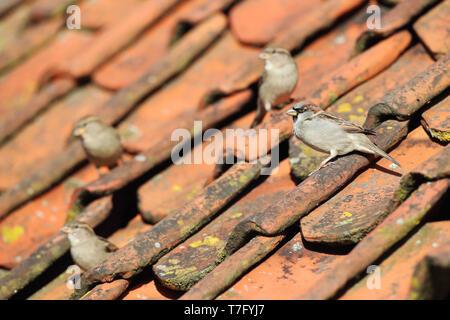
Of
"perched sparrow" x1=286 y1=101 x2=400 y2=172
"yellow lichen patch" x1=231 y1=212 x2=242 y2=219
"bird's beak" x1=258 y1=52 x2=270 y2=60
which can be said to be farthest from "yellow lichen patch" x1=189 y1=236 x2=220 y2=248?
"bird's beak" x1=258 y1=52 x2=270 y2=60

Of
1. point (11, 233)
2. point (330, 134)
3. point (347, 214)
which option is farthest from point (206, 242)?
point (11, 233)

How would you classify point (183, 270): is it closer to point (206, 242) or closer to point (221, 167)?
point (206, 242)

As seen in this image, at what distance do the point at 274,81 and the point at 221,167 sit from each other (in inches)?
37.7

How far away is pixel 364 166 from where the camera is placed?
3.20m

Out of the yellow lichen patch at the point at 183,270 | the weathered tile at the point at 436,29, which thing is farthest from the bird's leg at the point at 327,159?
the weathered tile at the point at 436,29

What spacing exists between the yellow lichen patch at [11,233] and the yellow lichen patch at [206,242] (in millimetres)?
1773

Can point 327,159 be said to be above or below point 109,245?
above

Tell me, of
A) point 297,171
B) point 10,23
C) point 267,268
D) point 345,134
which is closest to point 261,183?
point 297,171

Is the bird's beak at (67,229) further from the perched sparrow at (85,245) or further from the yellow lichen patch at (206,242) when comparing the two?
the yellow lichen patch at (206,242)

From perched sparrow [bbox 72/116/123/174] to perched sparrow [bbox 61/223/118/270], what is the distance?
0.75m

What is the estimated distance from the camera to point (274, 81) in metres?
4.29

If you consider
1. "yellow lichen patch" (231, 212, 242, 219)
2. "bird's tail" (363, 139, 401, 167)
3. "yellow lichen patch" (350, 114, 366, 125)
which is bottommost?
"yellow lichen patch" (231, 212, 242, 219)

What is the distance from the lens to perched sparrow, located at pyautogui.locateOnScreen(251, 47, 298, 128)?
421 cm

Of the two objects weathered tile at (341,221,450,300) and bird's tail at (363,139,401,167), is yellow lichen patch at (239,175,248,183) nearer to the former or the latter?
bird's tail at (363,139,401,167)
